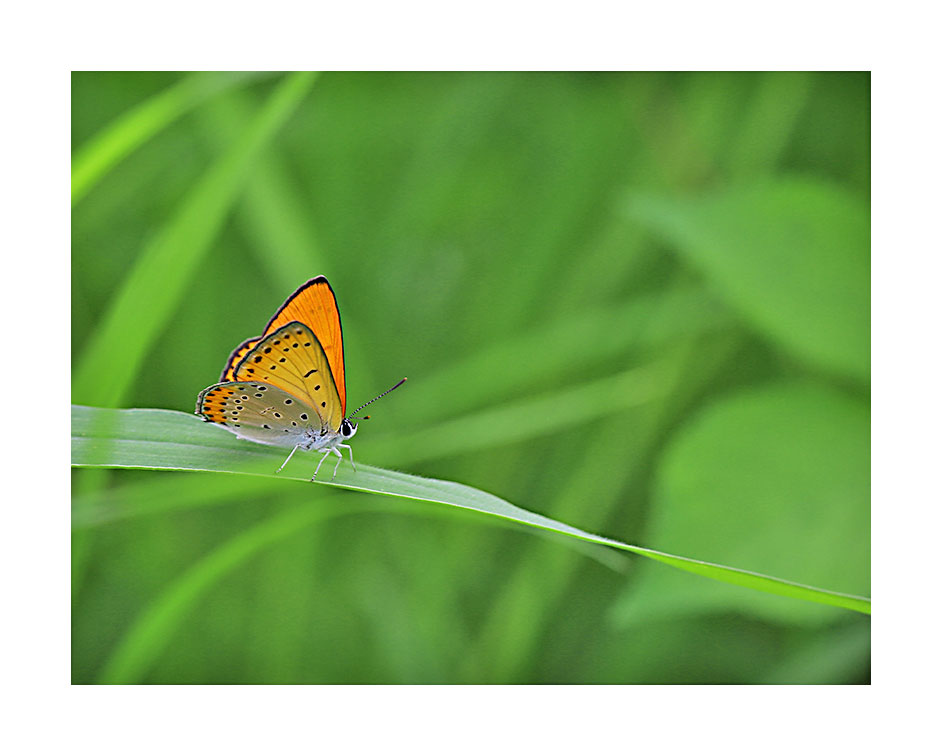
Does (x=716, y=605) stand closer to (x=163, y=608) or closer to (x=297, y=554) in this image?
(x=297, y=554)

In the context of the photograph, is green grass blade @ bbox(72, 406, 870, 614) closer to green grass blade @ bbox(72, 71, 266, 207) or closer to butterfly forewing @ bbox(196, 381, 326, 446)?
butterfly forewing @ bbox(196, 381, 326, 446)

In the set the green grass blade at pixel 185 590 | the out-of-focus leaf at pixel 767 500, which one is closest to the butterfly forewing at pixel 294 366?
the green grass blade at pixel 185 590

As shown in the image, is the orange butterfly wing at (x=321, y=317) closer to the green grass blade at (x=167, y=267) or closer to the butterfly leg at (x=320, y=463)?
the butterfly leg at (x=320, y=463)

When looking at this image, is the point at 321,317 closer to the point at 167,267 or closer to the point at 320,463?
the point at 320,463

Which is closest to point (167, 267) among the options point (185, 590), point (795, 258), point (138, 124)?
point (138, 124)

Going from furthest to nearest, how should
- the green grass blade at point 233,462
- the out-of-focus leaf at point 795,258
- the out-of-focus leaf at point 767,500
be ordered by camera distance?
the out-of-focus leaf at point 795,258 < the out-of-focus leaf at point 767,500 < the green grass blade at point 233,462
